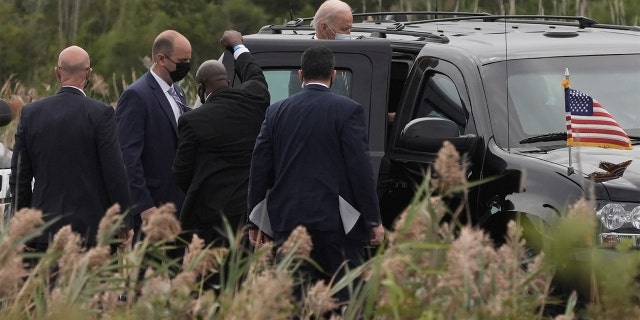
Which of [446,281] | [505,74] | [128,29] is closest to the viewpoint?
[446,281]

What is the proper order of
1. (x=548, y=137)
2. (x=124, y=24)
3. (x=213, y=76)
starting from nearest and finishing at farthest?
1. (x=548, y=137)
2. (x=213, y=76)
3. (x=124, y=24)

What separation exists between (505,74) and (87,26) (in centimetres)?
1436

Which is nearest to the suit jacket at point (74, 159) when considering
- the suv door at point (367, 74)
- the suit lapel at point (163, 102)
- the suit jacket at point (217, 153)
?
the suit jacket at point (217, 153)

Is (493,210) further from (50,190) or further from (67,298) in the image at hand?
(67,298)

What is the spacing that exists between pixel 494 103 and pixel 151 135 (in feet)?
5.86

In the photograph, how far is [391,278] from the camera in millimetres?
5230

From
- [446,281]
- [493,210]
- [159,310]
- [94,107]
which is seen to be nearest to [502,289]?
[446,281]

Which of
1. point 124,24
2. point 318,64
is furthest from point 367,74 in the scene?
point 124,24

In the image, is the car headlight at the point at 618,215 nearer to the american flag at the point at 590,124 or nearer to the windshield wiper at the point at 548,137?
the american flag at the point at 590,124

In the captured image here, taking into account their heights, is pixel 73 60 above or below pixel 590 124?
above

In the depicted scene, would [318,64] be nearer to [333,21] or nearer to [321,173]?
[321,173]

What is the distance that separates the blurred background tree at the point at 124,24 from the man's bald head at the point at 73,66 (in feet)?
40.0

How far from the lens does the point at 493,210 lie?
773 cm

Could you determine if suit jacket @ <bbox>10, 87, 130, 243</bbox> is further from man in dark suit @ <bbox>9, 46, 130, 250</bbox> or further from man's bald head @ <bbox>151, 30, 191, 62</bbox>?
man's bald head @ <bbox>151, 30, 191, 62</bbox>
